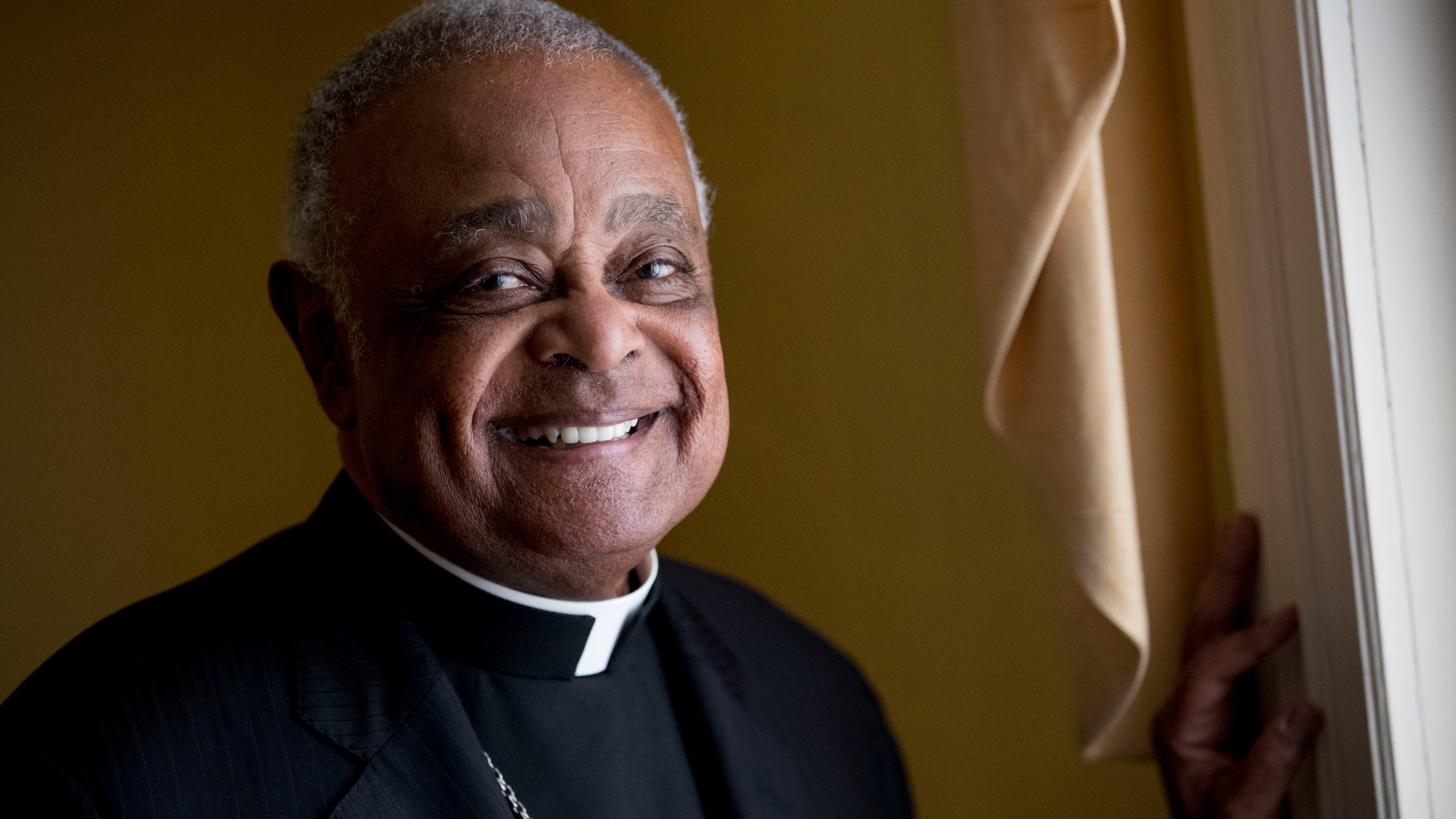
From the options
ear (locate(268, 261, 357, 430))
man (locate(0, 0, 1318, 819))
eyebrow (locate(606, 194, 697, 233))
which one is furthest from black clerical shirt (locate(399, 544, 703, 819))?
eyebrow (locate(606, 194, 697, 233))

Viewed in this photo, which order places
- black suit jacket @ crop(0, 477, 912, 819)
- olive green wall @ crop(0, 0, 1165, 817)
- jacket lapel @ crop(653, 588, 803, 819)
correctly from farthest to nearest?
olive green wall @ crop(0, 0, 1165, 817)
jacket lapel @ crop(653, 588, 803, 819)
black suit jacket @ crop(0, 477, 912, 819)

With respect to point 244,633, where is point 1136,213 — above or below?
above

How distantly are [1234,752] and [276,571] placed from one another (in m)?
1.06

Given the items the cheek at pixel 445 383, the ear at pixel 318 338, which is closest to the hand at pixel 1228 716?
the cheek at pixel 445 383

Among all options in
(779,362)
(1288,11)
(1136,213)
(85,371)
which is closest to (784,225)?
(779,362)

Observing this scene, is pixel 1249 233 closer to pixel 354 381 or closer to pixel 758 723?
pixel 758 723

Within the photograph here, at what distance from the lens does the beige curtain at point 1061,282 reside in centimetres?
119

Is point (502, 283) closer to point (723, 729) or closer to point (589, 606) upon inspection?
point (589, 606)

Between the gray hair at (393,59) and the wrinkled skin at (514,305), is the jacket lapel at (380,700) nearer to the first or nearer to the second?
the wrinkled skin at (514,305)

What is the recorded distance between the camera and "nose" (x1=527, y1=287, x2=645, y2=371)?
3.54 feet

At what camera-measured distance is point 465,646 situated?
124 cm

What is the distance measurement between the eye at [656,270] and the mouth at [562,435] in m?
0.15

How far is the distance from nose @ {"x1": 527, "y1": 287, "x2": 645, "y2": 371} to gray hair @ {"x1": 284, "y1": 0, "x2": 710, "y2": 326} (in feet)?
0.65

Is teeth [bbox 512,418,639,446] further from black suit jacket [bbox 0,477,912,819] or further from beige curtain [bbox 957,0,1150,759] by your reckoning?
beige curtain [bbox 957,0,1150,759]
